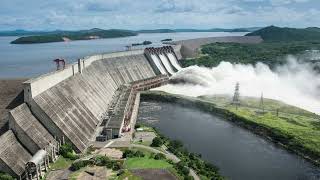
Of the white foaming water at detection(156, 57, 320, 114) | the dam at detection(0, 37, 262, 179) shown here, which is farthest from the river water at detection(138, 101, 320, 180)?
the white foaming water at detection(156, 57, 320, 114)

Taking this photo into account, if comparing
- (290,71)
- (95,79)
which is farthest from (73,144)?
(290,71)

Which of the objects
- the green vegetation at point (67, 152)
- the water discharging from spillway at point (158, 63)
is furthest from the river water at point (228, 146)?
the water discharging from spillway at point (158, 63)

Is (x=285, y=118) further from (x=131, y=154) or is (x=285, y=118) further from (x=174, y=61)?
(x=174, y=61)

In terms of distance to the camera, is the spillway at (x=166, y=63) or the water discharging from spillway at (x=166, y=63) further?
the water discharging from spillway at (x=166, y=63)

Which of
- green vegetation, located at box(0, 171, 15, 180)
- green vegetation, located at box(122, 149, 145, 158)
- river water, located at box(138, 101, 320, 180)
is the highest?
green vegetation, located at box(0, 171, 15, 180)

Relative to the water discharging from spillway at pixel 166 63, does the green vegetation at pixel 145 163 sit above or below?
below

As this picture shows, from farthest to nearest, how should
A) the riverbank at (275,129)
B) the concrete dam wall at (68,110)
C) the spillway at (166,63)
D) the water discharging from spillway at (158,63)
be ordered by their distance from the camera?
the spillway at (166,63), the water discharging from spillway at (158,63), the riverbank at (275,129), the concrete dam wall at (68,110)

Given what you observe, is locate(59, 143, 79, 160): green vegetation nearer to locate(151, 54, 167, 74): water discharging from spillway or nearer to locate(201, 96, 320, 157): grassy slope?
locate(201, 96, 320, 157): grassy slope

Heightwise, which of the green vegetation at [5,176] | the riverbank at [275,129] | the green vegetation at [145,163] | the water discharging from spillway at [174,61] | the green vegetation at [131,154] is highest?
the water discharging from spillway at [174,61]

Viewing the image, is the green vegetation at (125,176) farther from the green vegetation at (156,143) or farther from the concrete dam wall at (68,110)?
the green vegetation at (156,143)
